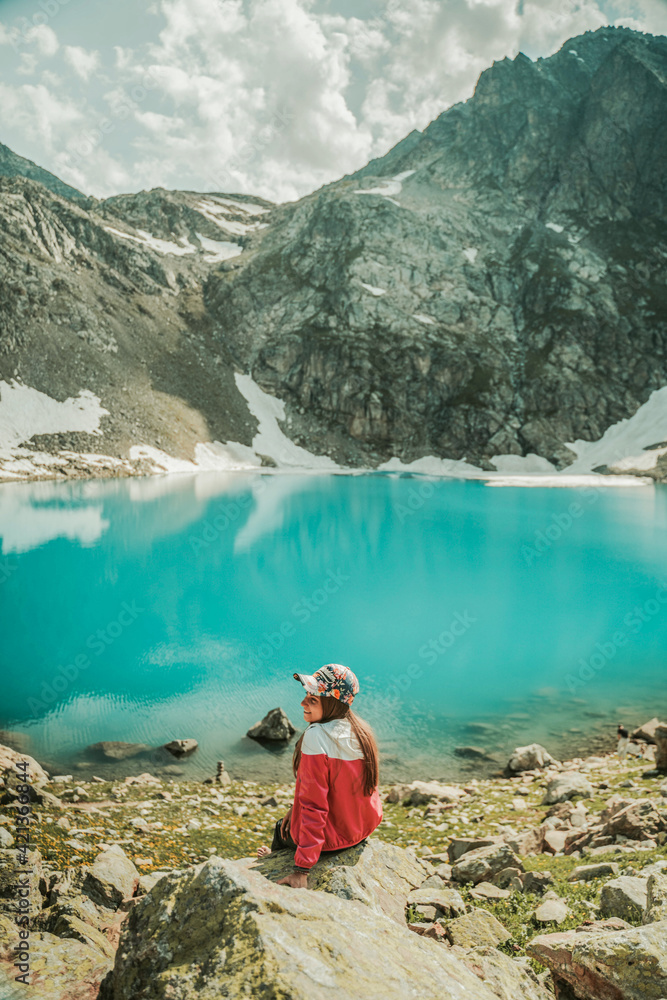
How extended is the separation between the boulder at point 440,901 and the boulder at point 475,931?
0.18m

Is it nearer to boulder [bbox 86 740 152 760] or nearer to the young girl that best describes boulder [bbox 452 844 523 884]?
the young girl

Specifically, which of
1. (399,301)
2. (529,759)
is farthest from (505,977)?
(399,301)

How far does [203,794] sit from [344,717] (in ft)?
22.5

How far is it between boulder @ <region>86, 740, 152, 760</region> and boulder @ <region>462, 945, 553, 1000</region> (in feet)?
32.3

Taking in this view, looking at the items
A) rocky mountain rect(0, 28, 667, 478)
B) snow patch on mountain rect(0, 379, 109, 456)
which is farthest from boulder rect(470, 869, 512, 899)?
rocky mountain rect(0, 28, 667, 478)

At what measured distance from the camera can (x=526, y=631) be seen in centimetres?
2036

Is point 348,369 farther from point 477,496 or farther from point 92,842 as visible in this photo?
point 92,842

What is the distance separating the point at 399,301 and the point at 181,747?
10768cm

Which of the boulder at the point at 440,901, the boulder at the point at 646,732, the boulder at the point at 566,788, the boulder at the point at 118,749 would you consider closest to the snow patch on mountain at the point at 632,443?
the boulder at the point at 646,732

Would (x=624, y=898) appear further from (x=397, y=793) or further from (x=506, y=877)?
(x=397, y=793)

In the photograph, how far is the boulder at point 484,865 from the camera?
240 inches

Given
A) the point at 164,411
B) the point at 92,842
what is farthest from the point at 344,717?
the point at 164,411

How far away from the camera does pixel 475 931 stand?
14.1 ft

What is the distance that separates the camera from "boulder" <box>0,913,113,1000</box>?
133 inches
